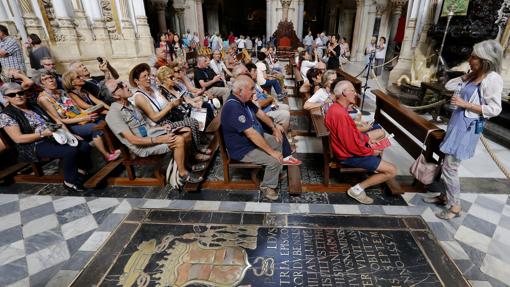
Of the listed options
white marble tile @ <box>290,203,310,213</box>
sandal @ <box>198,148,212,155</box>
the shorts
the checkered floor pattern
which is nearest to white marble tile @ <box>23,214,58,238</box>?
the checkered floor pattern

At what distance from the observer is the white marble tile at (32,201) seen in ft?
10.4

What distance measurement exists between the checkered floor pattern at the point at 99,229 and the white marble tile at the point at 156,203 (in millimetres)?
12

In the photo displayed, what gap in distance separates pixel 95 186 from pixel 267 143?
2369 mm

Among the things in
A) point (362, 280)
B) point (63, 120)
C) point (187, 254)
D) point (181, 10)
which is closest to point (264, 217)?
point (187, 254)

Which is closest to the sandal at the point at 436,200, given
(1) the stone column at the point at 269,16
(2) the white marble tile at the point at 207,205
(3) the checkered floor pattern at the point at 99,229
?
A: (3) the checkered floor pattern at the point at 99,229

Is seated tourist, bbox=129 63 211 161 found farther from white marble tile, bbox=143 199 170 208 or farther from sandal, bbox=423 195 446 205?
sandal, bbox=423 195 446 205

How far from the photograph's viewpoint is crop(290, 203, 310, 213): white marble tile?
9.61 feet

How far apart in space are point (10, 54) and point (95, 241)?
17.0ft

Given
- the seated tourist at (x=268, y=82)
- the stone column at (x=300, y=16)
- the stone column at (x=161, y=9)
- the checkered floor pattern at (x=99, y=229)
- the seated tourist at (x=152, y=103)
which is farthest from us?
the stone column at (x=300, y=16)

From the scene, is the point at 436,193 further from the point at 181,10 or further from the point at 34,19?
the point at 181,10

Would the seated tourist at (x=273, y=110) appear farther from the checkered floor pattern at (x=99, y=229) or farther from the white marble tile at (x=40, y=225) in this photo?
the white marble tile at (x=40, y=225)

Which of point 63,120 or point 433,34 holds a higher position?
point 433,34

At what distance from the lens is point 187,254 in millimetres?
1950

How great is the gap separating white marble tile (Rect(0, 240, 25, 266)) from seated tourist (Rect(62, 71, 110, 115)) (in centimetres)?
218
